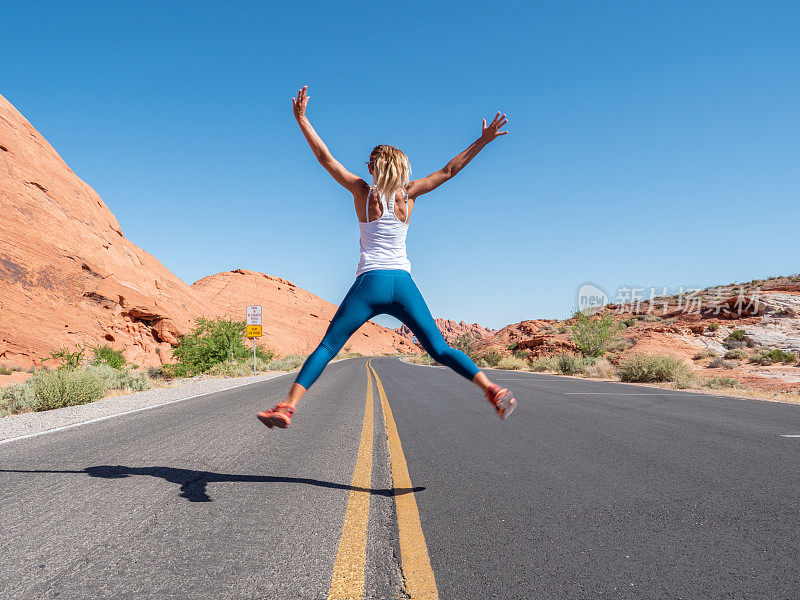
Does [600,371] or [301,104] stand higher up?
[301,104]

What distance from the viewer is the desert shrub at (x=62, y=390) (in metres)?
10.4

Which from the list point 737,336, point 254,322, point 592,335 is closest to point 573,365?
point 592,335

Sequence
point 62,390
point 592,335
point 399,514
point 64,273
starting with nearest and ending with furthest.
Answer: point 399,514 < point 62,390 < point 64,273 < point 592,335

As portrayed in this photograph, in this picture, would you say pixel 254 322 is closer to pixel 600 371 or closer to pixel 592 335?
pixel 600 371

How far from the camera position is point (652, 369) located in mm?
19375

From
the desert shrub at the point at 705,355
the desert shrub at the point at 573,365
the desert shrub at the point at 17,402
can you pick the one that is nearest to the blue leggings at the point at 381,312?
the desert shrub at the point at 17,402

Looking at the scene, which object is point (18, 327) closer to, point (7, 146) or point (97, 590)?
point (7, 146)

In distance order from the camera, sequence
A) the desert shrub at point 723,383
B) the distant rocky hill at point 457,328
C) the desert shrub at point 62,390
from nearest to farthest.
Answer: the desert shrub at point 62,390
the desert shrub at point 723,383
the distant rocky hill at point 457,328

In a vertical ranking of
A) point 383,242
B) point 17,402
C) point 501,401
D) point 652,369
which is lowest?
point 17,402

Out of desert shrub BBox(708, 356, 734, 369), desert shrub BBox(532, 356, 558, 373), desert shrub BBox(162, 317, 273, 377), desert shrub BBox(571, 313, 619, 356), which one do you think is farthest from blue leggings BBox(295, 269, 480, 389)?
desert shrub BBox(571, 313, 619, 356)

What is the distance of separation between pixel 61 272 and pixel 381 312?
1330 inches

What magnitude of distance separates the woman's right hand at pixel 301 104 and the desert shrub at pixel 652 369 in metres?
18.7

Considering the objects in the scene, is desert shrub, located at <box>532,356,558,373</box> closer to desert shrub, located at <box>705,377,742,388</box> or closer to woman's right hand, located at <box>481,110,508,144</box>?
desert shrub, located at <box>705,377,742,388</box>

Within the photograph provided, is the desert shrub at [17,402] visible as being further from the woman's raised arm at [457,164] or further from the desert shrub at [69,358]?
the woman's raised arm at [457,164]
